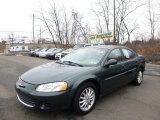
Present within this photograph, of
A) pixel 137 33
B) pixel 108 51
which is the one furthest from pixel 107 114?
Result: pixel 137 33

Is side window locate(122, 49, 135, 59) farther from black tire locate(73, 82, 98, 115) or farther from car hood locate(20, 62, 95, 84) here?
black tire locate(73, 82, 98, 115)

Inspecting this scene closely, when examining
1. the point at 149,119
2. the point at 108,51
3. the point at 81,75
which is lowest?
the point at 149,119

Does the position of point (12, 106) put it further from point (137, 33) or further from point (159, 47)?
point (137, 33)

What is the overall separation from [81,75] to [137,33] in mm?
32511

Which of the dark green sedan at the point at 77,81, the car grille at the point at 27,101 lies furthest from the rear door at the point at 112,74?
the car grille at the point at 27,101

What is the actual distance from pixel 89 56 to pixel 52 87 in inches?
62.2

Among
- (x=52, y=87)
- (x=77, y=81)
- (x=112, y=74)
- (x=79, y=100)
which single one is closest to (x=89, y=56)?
(x=112, y=74)

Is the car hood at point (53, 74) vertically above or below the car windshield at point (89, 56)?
below

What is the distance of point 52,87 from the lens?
10.1 ft

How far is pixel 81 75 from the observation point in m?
3.40

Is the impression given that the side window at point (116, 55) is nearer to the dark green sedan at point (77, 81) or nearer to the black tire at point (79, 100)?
the dark green sedan at point (77, 81)

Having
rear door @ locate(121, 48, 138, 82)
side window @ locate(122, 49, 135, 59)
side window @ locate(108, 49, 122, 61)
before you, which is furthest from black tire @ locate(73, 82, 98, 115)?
side window @ locate(122, 49, 135, 59)

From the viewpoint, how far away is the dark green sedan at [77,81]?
307 centimetres

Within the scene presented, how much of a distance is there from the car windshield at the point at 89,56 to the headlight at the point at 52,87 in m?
1.08
